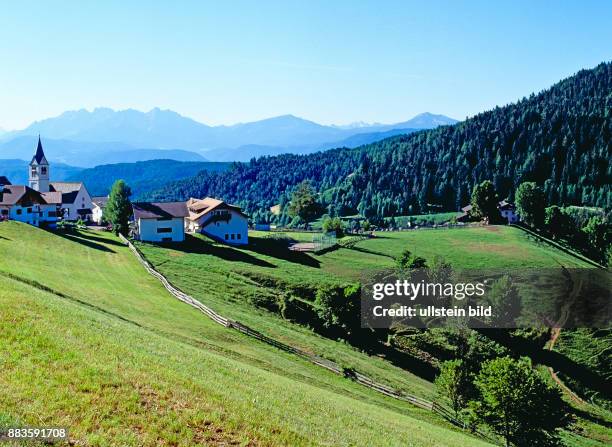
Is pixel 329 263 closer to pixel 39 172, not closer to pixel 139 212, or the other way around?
pixel 139 212

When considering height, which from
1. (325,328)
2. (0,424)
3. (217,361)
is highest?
(0,424)

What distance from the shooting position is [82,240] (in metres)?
86.1

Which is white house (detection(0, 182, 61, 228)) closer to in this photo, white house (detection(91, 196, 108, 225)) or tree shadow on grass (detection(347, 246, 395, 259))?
white house (detection(91, 196, 108, 225))

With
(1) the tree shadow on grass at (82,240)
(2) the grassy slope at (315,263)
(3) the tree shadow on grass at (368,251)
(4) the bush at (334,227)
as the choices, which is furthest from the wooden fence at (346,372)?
(4) the bush at (334,227)

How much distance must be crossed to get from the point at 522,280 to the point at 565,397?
3153 centimetres

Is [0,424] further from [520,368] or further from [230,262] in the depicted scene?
[230,262]

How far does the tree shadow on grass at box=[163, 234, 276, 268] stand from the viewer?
8894 cm

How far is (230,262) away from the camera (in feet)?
278

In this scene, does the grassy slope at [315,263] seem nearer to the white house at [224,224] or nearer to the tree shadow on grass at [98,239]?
the white house at [224,224]

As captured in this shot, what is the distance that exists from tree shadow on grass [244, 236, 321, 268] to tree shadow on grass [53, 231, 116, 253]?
1112 inches

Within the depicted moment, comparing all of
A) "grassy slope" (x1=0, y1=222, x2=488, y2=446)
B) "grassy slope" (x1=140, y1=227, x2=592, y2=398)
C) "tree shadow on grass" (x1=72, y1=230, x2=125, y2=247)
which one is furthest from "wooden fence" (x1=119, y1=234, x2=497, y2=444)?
"tree shadow on grass" (x1=72, y1=230, x2=125, y2=247)

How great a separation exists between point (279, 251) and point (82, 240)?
35.7 m

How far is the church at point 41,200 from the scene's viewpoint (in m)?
94.9

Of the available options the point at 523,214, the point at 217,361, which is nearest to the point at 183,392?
the point at 217,361
